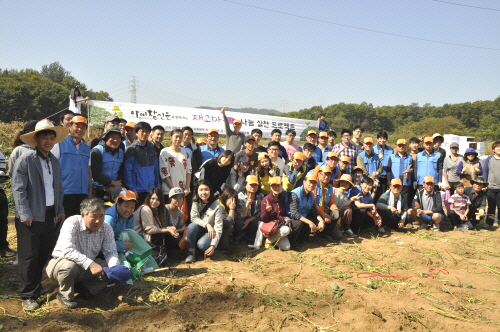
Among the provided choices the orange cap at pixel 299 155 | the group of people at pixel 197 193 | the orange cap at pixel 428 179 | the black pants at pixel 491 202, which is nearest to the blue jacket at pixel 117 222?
the group of people at pixel 197 193

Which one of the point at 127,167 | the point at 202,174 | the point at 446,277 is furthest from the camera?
the point at 202,174

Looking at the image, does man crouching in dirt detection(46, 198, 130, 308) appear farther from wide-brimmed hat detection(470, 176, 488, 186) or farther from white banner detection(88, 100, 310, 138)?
white banner detection(88, 100, 310, 138)

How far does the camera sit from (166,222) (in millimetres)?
5355

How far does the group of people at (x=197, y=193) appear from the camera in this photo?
389 cm

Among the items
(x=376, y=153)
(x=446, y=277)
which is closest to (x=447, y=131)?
(x=376, y=153)

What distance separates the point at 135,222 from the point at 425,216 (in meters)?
5.41

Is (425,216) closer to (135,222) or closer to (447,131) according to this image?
(135,222)

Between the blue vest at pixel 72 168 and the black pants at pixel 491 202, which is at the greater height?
the blue vest at pixel 72 168

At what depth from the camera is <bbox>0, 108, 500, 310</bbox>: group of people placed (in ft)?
12.8

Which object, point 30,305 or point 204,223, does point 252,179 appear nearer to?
point 204,223

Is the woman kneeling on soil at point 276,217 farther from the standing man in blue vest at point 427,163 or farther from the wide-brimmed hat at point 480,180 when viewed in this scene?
the wide-brimmed hat at point 480,180

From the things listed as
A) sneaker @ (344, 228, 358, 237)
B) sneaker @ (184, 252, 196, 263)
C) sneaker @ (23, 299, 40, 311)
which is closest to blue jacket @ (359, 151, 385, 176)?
sneaker @ (344, 228, 358, 237)

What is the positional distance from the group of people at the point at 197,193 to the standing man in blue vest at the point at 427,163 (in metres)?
0.02

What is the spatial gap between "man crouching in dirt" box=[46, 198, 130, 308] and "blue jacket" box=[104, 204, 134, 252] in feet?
1.32
